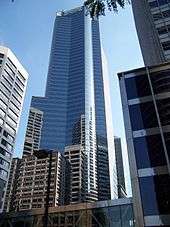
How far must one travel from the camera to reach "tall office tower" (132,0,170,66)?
48.2 meters

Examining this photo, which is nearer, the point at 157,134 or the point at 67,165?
the point at 157,134

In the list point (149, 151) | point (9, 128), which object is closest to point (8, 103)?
point (9, 128)

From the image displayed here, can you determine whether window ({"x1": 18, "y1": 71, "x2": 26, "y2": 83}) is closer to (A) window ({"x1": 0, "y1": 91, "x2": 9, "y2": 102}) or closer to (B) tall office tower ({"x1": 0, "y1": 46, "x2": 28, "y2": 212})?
(B) tall office tower ({"x1": 0, "y1": 46, "x2": 28, "y2": 212})

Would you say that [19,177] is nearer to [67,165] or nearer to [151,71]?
[67,165]

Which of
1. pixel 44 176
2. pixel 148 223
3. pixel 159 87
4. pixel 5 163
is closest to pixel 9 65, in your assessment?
pixel 5 163

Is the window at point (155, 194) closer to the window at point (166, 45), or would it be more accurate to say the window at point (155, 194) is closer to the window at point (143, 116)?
the window at point (143, 116)

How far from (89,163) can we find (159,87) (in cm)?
16620

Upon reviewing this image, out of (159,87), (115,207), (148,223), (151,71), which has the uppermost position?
(151,71)

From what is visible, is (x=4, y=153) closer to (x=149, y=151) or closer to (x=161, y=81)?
(x=161, y=81)

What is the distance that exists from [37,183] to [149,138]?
460ft

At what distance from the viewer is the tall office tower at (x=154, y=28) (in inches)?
1897

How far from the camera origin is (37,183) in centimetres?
15812

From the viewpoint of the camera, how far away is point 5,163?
300 feet

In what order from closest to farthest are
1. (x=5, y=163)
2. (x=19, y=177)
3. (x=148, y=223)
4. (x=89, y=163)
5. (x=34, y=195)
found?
(x=148, y=223), (x=5, y=163), (x=34, y=195), (x=19, y=177), (x=89, y=163)
